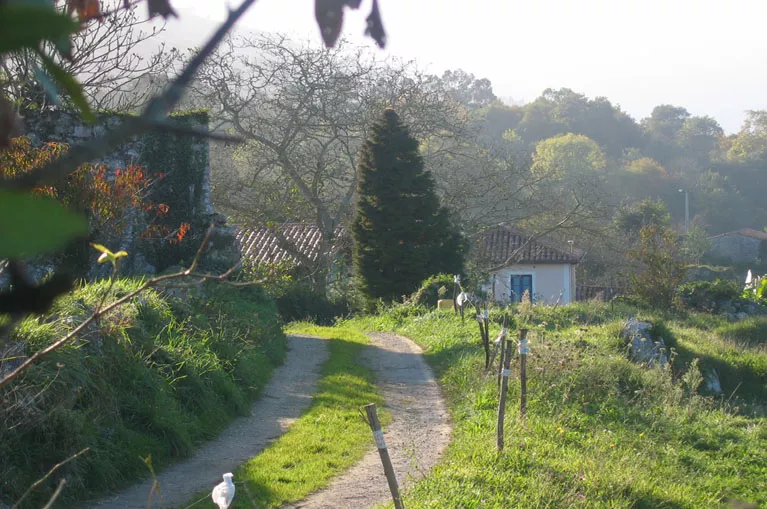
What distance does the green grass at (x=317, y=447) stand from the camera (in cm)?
615

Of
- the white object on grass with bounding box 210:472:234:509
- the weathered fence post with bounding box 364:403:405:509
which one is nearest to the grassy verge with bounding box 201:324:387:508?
the weathered fence post with bounding box 364:403:405:509

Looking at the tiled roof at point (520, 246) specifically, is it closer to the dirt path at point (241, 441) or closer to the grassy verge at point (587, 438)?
the grassy verge at point (587, 438)

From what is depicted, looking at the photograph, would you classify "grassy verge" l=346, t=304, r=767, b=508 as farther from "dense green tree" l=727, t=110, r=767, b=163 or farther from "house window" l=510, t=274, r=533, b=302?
"dense green tree" l=727, t=110, r=767, b=163

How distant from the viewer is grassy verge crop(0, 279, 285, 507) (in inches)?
226

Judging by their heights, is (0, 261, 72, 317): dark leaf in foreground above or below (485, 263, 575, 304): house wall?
above

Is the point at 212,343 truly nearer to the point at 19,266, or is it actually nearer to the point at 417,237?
the point at 19,266

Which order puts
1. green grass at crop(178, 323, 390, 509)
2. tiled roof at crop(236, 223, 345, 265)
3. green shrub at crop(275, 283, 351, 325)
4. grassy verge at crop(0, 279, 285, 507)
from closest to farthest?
grassy verge at crop(0, 279, 285, 507) < green grass at crop(178, 323, 390, 509) < green shrub at crop(275, 283, 351, 325) < tiled roof at crop(236, 223, 345, 265)

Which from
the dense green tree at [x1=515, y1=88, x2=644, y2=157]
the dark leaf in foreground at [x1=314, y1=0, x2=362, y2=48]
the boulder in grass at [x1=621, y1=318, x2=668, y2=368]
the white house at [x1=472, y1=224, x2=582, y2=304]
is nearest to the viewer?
the dark leaf in foreground at [x1=314, y1=0, x2=362, y2=48]

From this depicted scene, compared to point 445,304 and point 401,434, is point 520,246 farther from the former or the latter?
point 401,434

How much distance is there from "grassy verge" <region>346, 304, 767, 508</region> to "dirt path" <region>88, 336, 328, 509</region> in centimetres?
174

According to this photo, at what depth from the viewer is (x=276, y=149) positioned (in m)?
24.2

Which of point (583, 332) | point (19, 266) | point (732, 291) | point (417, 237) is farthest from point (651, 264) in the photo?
point (19, 266)

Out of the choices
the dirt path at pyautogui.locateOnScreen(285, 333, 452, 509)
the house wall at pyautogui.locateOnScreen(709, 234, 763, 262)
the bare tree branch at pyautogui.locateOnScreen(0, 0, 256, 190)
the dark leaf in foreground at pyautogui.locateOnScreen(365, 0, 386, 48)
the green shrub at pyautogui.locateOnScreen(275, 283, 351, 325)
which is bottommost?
the house wall at pyautogui.locateOnScreen(709, 234, 763, 262)

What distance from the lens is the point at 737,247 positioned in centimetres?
6022
